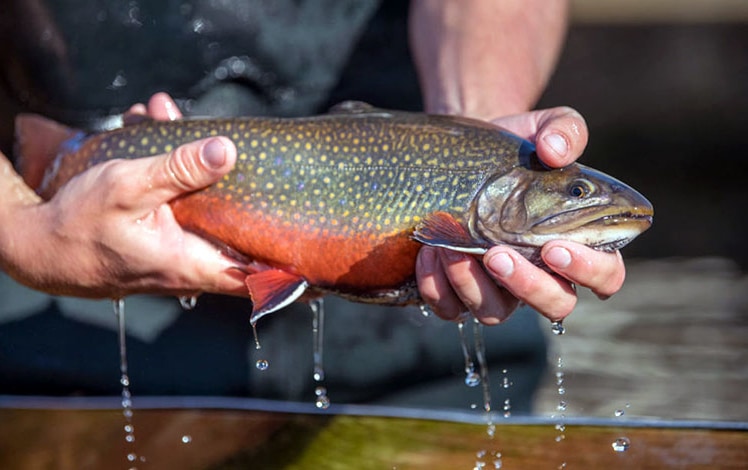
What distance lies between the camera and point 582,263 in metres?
1.73

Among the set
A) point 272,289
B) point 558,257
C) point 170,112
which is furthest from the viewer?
point 170,112

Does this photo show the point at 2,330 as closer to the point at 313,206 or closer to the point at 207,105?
the point at 207,105

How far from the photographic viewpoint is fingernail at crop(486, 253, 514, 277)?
1734 millimetres

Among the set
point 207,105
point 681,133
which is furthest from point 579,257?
point 681,133

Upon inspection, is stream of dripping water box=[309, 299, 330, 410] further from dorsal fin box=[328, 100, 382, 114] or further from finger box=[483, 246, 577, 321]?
finger box=[483, 246, 577, 321]

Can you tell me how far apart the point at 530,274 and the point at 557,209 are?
0.41 ft

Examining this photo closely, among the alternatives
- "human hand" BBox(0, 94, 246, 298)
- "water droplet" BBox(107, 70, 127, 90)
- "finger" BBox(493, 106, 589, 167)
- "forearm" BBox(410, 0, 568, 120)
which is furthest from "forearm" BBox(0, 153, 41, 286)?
"finger" BBox(493, 106, 589, 167)

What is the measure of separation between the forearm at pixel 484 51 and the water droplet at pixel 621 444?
0.93m

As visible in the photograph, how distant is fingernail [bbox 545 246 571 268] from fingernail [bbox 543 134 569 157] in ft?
0.62

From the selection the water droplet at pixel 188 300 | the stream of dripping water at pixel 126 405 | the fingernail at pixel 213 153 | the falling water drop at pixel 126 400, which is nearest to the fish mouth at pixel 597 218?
the fingernail at pixel 213 153

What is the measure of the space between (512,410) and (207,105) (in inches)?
52.5

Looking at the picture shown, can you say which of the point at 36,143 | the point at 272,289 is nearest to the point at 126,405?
the point at 36,143

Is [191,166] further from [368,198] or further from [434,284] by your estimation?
[434,284]

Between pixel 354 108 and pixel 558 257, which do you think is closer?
pixel 558 257
